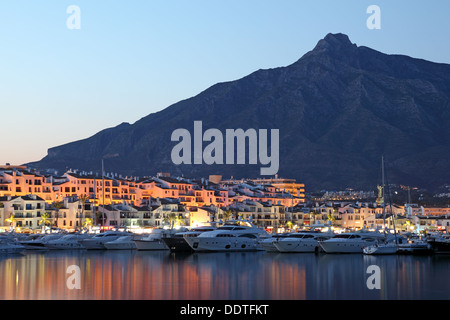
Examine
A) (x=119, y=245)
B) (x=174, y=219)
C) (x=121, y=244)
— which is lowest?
(x=119, y=245)

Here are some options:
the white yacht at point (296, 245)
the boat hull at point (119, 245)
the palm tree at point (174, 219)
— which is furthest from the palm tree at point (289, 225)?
the white yacht at point (296, 245)

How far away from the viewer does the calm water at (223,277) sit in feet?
138

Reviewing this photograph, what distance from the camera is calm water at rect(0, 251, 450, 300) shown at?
4206 cm

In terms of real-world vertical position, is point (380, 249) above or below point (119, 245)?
above

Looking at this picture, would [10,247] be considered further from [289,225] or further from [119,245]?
[289,225]

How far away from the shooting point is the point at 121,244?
86.6m

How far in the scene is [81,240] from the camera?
87500 millimetres

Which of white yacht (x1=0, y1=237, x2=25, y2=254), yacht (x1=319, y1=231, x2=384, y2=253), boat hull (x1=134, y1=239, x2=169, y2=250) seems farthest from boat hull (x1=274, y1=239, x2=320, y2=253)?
white yacht (x1=0, y1=237, x2=25, y2=254)

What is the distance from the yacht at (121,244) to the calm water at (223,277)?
10.9 metres

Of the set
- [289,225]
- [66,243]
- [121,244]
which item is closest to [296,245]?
[121,244]

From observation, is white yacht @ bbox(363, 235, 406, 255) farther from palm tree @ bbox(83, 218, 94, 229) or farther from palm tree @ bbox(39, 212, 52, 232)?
palm tree @ bbox(39, 212, 52, 232)

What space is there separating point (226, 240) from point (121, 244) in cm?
1367
